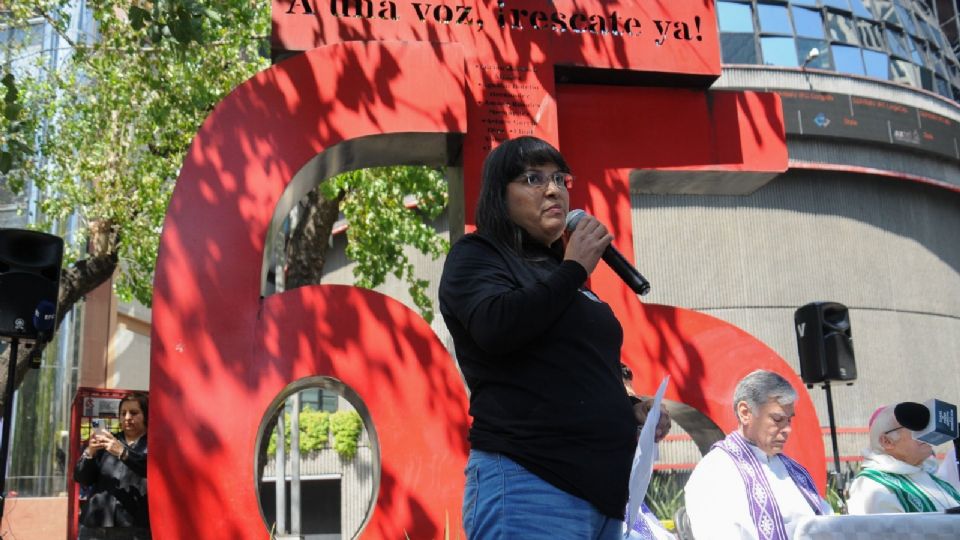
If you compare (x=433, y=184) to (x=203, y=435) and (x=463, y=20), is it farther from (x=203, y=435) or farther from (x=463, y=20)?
(x=203, y=435)

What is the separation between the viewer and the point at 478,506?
2025 mm

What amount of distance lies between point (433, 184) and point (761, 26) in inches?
640

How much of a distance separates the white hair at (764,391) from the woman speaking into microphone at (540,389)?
7.78 ft

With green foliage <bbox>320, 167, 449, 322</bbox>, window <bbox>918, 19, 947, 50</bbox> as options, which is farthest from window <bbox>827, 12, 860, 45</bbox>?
green foliage <bbox>320, 167, 449, 322</bbox>

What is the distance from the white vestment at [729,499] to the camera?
3.95 m

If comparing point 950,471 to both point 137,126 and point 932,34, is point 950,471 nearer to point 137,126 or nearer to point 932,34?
Answer: point 137,126

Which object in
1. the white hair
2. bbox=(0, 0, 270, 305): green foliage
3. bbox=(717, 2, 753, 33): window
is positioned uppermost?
A: bbox=(717, 2, 753, 33): window

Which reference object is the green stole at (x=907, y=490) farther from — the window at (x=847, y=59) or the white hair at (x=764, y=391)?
the window at (x=847, y=59)

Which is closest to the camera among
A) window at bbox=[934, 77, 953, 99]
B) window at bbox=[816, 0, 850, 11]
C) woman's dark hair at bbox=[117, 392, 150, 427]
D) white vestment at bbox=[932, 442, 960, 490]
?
white vestment at bbox=[932, 442, 960, 490]

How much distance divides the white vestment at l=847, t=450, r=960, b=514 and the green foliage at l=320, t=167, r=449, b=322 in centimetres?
731

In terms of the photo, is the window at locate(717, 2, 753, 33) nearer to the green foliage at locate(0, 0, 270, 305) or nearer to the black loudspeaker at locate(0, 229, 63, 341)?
the green foliage at locate(0, 0, 270, 305)

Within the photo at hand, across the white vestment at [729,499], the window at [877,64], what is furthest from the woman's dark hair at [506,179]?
the window at [877,64]

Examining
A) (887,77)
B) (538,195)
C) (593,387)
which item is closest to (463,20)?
(538,195)

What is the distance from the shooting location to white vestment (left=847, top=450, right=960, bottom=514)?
14.9ft
